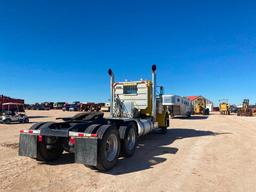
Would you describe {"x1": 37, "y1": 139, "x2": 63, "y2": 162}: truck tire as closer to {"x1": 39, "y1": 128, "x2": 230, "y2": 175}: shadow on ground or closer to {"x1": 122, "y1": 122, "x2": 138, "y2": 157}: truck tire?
{"x1": 39, "y1": 128, "x2": 230, "y2": 175}: shadow on ground

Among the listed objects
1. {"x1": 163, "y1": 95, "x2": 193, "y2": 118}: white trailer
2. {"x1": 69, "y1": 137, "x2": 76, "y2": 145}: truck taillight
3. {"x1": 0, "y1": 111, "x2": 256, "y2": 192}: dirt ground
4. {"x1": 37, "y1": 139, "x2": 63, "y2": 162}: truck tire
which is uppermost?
{"x1": 163, "y1": 95, "x2": 193, "y2": 118}: white trailer

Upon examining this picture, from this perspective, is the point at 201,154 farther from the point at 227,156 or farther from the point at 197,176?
the point at 197,176

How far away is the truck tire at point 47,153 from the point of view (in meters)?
6.64

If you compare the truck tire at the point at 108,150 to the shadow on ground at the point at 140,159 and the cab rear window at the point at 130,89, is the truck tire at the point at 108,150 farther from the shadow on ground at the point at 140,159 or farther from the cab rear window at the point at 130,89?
the cab rear window at the point at 130,89

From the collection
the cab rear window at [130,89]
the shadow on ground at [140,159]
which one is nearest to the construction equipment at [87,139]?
the shadow on ground at [140,159]

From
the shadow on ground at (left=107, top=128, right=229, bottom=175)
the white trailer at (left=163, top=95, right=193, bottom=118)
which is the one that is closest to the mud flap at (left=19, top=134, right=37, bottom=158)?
the shadow on ground at (left=107, top=128, right=229, bottom=175)

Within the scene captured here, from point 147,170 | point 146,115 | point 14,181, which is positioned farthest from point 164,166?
point 146,115

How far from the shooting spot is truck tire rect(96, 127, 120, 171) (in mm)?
5883

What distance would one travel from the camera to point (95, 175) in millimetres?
5746

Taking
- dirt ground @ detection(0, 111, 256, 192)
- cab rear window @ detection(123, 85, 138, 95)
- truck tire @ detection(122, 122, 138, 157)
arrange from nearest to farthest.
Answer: dirt ground @ detection(0, 111, 256, 192), truck tire @ detection(122, 122, 138, 157), cab rear window @ detection(123, 85, 138, 95)

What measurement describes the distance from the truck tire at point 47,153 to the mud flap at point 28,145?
0.13m

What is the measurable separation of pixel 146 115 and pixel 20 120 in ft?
48.6

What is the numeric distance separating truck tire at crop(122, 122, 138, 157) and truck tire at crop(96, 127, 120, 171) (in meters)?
0.68

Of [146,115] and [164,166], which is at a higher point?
[146,115]
